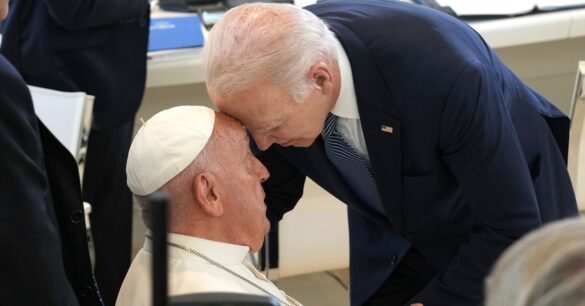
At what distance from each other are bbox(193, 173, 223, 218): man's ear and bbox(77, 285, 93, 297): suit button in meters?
0.41

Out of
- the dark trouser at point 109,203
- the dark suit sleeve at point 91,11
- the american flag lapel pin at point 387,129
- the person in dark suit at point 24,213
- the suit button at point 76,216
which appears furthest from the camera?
the dark trouser at point 109,203

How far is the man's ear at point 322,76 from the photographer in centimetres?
151

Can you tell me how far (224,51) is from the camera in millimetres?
1479

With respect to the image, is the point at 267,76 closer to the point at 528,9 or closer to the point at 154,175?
the point at 154,175

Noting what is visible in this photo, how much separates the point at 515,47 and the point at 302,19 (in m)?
2.08

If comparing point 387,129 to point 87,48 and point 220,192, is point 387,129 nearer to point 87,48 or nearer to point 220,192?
point 220,192

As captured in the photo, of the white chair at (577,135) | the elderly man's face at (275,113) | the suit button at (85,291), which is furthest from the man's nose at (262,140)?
Result: the white chair at (577,135)

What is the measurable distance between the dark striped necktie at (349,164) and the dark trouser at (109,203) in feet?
3.70

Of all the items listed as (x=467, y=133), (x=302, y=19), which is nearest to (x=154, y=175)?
(x=302, y=19)

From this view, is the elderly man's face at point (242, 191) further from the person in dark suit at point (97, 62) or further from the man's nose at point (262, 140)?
the person in dark suit at point (97, 62)

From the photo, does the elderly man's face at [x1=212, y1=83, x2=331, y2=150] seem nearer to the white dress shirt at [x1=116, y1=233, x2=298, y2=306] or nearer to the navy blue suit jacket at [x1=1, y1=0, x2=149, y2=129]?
the white dress shirt at [x1=116, y1=233, x2=298, y2=306]

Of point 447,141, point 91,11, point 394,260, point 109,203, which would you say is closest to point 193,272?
point 447,141

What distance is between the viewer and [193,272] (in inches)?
59.0

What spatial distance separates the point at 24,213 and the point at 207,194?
1.00ft
